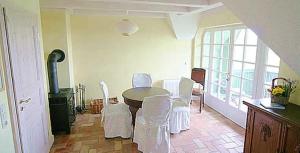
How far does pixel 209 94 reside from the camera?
16.6 feet

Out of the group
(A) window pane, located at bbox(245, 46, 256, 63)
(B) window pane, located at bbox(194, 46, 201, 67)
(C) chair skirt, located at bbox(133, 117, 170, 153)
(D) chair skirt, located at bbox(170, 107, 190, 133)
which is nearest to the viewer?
(C) chair skirt, located at bbox(133, 117, 170, 153)

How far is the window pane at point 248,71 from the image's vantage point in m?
3.63

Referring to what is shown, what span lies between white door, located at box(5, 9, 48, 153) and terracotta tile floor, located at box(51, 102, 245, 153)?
20.0 inches

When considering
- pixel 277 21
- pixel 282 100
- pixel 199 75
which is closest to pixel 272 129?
pixel 282 100

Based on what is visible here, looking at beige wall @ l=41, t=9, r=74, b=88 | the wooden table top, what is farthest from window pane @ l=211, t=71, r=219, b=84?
beige wall @ l=41, t=9, r=74, b=88

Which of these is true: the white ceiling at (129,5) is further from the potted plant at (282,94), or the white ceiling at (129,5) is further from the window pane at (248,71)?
the potted plant at (282,94)

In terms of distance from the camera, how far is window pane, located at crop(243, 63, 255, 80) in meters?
3.63

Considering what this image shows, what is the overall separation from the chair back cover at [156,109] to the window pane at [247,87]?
1.94 meters

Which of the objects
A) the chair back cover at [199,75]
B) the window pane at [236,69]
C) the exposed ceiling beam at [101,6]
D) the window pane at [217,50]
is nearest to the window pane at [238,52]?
the window pane at [236,69]

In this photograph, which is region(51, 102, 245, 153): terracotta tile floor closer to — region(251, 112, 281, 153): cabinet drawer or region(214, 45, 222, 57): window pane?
region(251, 112, 281, 153): cabinet drawer

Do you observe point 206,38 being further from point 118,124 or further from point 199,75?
point 118,124

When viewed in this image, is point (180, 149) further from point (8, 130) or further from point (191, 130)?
point (8, 130)

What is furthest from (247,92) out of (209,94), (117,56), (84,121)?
(84,121)

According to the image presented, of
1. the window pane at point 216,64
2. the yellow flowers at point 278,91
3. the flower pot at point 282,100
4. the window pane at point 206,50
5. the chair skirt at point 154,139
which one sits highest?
the window pane at point 206,50
